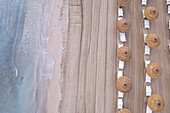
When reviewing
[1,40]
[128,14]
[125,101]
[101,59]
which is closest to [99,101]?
[125,101]

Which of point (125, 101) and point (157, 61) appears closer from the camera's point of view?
point (125, 101)

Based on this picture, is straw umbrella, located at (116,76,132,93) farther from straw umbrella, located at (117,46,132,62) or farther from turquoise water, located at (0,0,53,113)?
turquoise water, located at (0,0,53,113)

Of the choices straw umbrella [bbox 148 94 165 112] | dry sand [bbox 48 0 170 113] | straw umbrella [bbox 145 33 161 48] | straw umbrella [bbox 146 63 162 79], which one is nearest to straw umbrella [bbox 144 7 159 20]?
dry sand [bbox 48 0 170 113]

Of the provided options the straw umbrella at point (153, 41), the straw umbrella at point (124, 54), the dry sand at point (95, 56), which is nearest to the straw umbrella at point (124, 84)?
the dry sand at point (95, 56)

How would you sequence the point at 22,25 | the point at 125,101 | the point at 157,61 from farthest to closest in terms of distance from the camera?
1. the point at 22,25
2. the point at 157,61
3. the point at 125,101

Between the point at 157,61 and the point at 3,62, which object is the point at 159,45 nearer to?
the point at 157,61

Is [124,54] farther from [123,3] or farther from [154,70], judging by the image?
[123,3]

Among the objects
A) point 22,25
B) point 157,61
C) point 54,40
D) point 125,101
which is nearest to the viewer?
point 125,101
